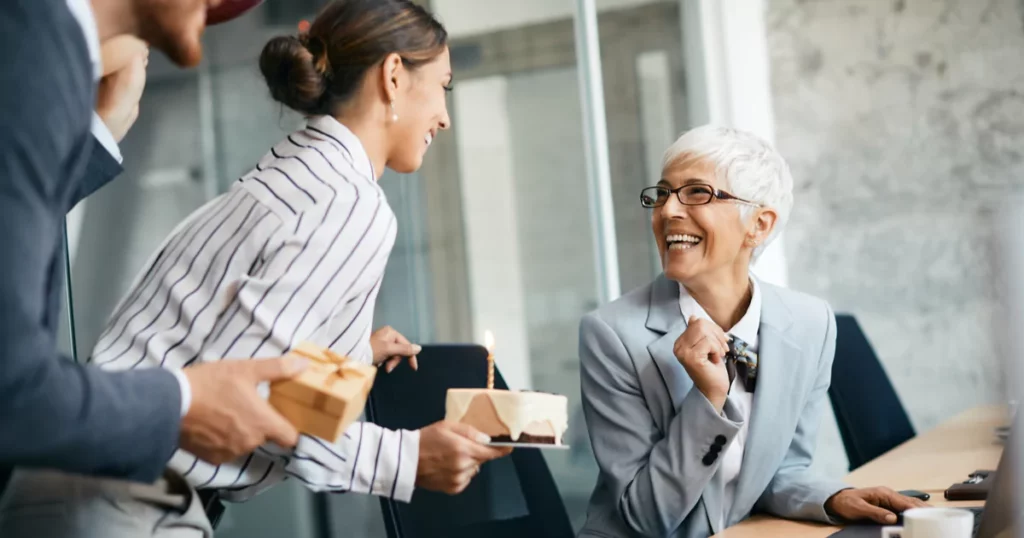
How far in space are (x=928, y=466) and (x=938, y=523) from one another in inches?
43.7

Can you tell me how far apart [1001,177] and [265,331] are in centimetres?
370

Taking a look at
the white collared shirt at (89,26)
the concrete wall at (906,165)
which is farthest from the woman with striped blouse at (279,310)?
the concrete wall at (906,165)

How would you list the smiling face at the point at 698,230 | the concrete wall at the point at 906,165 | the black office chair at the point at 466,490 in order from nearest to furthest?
1. the black office chair at the point at 466,490
2. the smiling face at the point at 698,230
3. the concrete wall at the point at 906,165

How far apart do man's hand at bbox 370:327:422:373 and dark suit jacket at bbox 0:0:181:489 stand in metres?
0.90

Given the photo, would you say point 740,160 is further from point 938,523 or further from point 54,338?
point 54,338

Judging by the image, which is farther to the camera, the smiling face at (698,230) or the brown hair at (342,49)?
the smiling face at (698,230)

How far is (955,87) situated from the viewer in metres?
4.21

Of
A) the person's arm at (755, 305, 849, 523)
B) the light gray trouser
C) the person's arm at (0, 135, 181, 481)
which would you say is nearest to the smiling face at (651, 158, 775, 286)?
the person's arm at (755, 305, 849, 523)

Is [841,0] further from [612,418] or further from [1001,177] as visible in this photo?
[612,418]

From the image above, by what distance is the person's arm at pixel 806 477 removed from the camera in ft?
5.77

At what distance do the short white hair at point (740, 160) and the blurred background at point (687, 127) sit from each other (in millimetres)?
1192

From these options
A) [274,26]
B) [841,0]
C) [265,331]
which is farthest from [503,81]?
[265,331]

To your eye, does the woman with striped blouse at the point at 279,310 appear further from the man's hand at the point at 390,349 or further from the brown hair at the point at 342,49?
the man's hand at the point at 390,349

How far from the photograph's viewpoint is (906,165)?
429 centimetres
